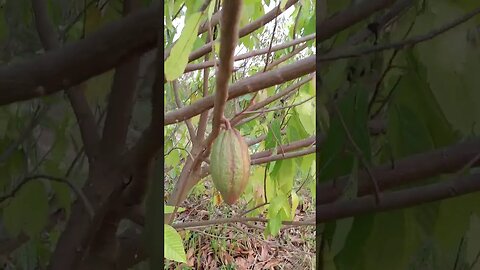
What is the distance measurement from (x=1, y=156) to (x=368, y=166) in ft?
0.75

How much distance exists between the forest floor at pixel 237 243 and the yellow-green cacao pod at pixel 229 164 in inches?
31.2

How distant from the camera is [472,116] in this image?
38 centimetres

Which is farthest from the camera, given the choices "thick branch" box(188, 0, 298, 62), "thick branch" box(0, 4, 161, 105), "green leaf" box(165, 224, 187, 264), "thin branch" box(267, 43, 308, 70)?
"thin branch" box(267, 43, 308, 70)

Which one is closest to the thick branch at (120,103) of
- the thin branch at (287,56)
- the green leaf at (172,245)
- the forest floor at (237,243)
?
the green leaf at (172,245)

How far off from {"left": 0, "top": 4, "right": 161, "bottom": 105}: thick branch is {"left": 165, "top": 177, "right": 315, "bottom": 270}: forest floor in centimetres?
135

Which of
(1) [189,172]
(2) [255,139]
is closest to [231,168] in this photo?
(1) [189,172]

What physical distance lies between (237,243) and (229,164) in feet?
3.22

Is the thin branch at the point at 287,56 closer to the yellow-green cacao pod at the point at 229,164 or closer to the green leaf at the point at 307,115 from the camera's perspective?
the green leaf at the point at 307,115

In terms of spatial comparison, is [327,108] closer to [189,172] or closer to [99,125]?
[99,125]

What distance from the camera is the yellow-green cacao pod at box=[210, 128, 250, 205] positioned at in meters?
0.91

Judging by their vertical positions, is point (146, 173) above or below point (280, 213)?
below

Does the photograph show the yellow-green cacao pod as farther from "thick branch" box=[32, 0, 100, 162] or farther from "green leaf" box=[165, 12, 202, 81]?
"thick branch" box=[32, 0, 100, 162]

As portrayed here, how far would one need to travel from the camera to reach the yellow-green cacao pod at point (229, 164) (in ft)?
2.98

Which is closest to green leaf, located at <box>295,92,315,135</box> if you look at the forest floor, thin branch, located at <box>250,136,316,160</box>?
thin branch, located at <box>250,136,316,160</box>
